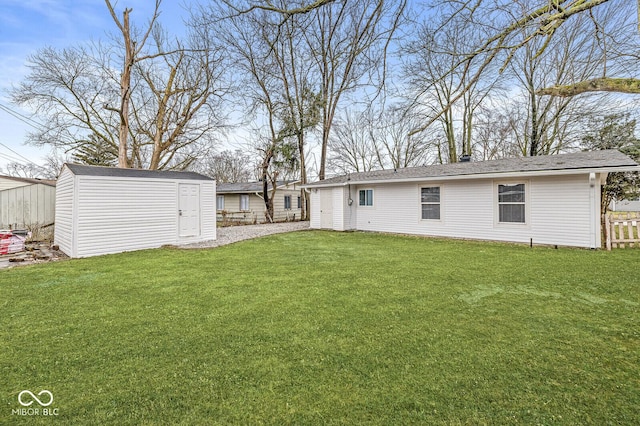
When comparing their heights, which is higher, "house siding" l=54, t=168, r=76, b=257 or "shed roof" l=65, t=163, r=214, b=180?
"shed roof" l=65, t=163, r=214, b=180

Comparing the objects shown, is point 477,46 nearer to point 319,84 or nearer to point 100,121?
point 319,84

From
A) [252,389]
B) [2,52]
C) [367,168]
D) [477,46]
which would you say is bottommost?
[252,389]

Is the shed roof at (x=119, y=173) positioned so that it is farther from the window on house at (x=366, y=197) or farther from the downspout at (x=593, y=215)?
the downspout at (x=593, y=215)

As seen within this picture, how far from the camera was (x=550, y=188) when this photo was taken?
28.3ft

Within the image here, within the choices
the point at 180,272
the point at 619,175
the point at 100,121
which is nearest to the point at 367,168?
the point at 619,175

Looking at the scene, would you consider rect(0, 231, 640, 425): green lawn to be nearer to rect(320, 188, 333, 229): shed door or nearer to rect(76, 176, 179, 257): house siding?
rect(76, 176, 179, 257): house siding

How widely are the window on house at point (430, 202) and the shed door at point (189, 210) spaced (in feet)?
27.4

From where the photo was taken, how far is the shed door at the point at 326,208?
14242 mm

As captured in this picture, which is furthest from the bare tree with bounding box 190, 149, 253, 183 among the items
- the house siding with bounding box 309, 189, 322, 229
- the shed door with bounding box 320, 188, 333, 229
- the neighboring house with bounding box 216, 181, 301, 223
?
the shed door with bounding box 320, 188, 333, 229

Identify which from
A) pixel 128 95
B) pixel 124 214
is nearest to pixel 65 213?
pixel 124 214

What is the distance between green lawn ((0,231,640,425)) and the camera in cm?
193

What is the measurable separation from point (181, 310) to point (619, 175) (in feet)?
48.7

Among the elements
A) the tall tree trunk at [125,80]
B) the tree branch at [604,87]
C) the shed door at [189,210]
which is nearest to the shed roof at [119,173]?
the shed door at [189,210]

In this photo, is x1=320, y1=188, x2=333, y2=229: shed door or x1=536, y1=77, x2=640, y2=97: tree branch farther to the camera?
x1=320, y1=188, x2=333, y2=229: shed door
